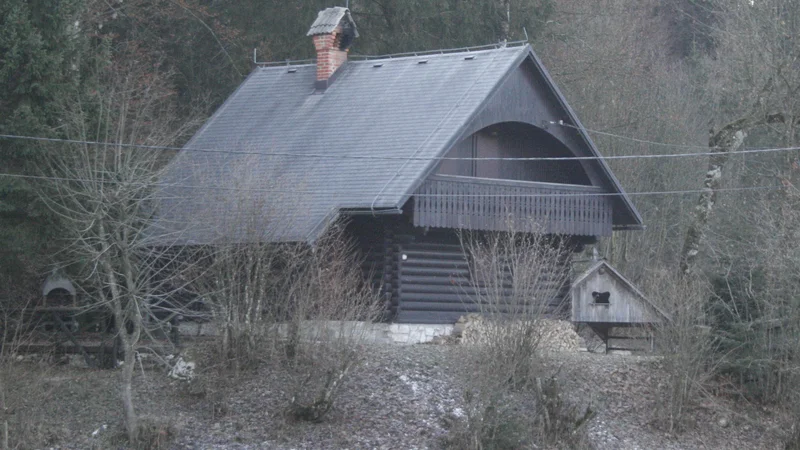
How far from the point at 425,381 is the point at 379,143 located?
20.1ft

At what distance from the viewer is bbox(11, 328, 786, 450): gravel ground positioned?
761 inches

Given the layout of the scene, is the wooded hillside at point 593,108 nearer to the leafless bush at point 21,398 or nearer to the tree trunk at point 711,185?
the tree trunk at point 711,185

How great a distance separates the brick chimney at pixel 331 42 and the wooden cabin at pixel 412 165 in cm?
4

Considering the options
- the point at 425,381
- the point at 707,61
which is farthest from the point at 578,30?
the point at 425,381

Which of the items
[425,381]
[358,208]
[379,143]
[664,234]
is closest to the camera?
[425,381]

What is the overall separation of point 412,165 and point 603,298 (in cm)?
678

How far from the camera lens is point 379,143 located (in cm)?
2533

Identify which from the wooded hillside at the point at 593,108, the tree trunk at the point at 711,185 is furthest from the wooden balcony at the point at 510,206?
the tree trunk at the point at 711,185

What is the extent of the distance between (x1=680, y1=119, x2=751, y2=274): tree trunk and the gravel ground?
6984 millimetres

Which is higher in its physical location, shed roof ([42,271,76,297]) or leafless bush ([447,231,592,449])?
shed roof ([42,271,76,297])

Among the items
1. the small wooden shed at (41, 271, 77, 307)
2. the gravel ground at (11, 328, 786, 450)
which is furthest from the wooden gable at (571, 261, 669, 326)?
the small wooden shed at (41, 271, 77, 307)

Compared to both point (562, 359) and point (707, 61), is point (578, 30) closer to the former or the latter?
point (707, 61)

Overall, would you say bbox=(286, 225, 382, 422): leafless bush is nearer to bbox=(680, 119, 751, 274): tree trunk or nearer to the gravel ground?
the gravel ground

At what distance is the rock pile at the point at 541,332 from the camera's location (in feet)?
68.8
